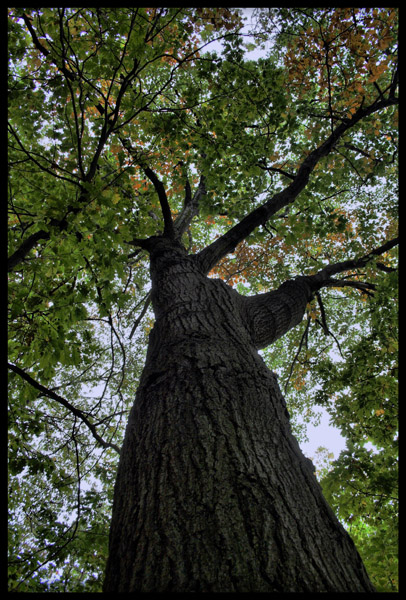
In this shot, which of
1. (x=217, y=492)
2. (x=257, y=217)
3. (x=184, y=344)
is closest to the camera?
(x=217, y=492)

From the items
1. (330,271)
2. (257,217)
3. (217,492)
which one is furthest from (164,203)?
(217,492)

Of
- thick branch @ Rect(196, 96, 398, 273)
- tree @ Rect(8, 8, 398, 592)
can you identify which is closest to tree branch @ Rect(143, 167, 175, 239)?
tree @ Rect(8, 8, 398, 592)

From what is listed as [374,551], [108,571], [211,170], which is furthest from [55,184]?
[374,551]

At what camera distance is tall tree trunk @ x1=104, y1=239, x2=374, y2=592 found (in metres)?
1.07

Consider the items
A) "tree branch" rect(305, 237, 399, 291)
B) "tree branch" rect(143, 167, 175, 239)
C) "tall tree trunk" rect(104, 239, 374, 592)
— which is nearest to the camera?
"tall tree trunk" rect(104, 239, 374, 592)

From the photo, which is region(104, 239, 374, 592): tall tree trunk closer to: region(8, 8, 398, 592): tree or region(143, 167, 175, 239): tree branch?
region(8, 8, 398, 592): tree

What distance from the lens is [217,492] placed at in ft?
4.25

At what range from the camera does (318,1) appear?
1.62 m

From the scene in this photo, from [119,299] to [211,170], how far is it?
2849 mm

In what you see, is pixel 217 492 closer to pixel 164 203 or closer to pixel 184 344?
pixel 184 344

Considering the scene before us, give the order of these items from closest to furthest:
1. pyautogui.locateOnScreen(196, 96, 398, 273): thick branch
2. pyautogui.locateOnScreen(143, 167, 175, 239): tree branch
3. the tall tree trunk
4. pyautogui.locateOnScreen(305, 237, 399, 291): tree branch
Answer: the tall tree trunk → pyautogui.locateOnScreen(196, 96, 398, 273): thick branch → pyautogui.locateOnScreen(143, 167, 175, 239): tree branch → pyautogui.locateOnScreen(305, 237, 399, 291): tree branch

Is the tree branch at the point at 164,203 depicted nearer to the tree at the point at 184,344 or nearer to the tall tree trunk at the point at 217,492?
the tree at the point at 184,344

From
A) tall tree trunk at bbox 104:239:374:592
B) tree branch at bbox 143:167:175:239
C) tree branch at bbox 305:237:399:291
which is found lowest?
tall tree trunk at bbox 104:239:374:592

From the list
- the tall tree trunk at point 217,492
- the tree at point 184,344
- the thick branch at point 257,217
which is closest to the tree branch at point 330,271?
the tree at point 184,344
